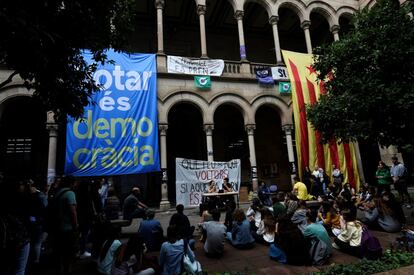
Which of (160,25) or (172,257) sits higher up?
(160,25)

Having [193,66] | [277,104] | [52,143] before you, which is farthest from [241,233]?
[277,104]

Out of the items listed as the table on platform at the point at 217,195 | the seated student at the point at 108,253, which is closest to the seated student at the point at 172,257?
the seated student at the point at 108,253

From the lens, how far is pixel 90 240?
728 centimetres

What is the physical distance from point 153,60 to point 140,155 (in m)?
4.70

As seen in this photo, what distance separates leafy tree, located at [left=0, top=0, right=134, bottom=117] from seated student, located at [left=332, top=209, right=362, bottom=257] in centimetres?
645

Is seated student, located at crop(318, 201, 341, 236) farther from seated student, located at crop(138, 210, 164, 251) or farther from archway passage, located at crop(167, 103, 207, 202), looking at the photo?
archway passage, located at crop(167, 103, 207, 202)

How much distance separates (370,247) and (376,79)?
5.28 meters

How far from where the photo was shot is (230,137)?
18.5m

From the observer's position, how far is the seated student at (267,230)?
22.7ft

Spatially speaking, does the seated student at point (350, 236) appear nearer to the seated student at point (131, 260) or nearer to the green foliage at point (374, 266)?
the green foliage at point (374, 266)

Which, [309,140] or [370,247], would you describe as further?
[309,140]

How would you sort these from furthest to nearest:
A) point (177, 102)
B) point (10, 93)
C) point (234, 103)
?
point (234, 103), point (177, 102), point (10, 93)

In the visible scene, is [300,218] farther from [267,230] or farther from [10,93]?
[10,93]

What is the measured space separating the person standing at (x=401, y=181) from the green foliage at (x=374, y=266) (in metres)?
7.21
